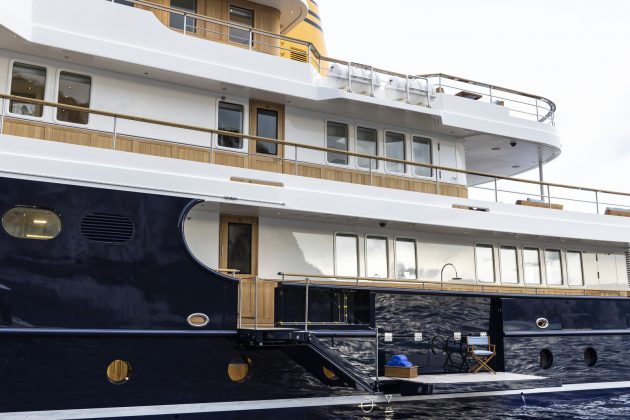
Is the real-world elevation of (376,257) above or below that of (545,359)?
above

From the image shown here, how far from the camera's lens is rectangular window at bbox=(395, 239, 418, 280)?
1232cm

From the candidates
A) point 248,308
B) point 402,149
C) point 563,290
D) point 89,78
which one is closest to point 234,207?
point 248,308

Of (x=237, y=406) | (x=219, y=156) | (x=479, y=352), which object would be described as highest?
(x=219, y=156)

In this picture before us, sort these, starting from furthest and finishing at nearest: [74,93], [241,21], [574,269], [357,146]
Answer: [574,269]
[357,146]
[241,21]
[74,93]

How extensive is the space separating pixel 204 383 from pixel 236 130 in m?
4.95

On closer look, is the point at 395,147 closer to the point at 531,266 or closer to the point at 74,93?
the point at 531,266

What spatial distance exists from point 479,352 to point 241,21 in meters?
7.84

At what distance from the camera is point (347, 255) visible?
11.8 meters

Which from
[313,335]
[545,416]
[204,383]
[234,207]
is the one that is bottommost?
[545,416]

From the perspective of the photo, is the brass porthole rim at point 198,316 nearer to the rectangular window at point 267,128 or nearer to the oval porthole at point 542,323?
the rectangular window at point 267,128

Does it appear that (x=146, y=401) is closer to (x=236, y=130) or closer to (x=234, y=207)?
(x=234, y=207)

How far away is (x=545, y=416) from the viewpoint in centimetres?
1038

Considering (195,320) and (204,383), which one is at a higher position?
(195,320)

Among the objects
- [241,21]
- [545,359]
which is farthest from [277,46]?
[545,359]
